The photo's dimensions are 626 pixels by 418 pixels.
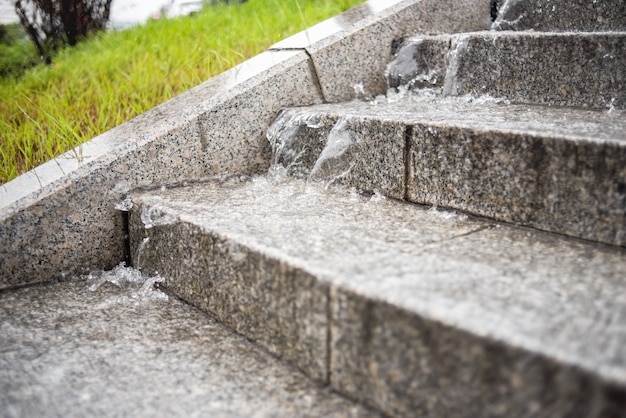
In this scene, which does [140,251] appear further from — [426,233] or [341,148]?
[426,233]

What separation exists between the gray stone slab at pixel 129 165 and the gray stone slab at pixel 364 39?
11cm

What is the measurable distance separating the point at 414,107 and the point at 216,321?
1.21m

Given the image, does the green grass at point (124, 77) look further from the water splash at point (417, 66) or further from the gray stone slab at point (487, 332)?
the gray stone slab at point (487, 332)

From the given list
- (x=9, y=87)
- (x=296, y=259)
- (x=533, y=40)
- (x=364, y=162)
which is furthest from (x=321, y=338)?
(x=9, y=87)

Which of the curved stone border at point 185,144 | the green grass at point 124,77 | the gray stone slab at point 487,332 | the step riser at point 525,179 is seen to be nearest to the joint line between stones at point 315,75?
the curved stone border at point 185,144

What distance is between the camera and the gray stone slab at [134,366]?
53.9 inches

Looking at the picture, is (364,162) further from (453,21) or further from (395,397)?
(453,21)

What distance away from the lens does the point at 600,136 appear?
1.55m

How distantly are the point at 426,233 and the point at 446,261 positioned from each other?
0.24 meters

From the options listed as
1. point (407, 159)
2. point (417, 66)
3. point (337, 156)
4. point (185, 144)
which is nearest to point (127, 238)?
point (185, 144)

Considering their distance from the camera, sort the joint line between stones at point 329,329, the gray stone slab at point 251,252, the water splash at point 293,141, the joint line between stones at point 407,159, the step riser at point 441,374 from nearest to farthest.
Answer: the step riser at point 441,374
the joint line between stones at point 329,329
the gray stone slab at point 251,252
the joint line between stones at point 407,159
the water splash at point 293,141

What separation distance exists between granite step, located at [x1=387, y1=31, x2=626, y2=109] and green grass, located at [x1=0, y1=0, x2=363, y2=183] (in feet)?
3.13

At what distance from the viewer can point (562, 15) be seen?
275cm

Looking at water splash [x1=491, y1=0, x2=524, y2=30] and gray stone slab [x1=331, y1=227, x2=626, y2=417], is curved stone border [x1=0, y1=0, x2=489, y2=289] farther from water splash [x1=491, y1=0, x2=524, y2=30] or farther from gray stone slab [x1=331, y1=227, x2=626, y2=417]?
gray stone slab [x1=331, y1=227, x2=626, y2=417]
